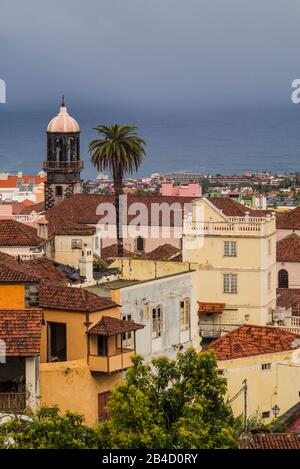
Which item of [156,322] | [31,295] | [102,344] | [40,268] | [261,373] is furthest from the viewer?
[40,268]

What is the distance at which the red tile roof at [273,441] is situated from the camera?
115 ft

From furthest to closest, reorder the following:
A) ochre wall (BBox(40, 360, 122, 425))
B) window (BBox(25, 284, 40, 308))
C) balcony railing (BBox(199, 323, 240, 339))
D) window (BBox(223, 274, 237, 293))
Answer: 1. window (BBox(223, 274, 237, 293))
2. balcony railing (BBox(199, 323, 240, 339))
3. window (BBox(25, 284, 40, 308))
4. ochre wall (BBox(40, 360, 122, 425))

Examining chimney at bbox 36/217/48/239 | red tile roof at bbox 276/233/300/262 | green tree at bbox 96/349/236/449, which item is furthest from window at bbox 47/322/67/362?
→ red tile roof at bbox 276/233/300/262

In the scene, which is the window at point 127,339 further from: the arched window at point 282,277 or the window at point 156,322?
the arched window at point 282,277

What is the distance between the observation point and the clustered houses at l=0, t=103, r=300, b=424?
39.8 m

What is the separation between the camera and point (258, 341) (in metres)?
50.6

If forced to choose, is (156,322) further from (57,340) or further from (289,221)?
(289,221)

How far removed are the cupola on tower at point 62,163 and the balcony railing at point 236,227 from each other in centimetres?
4453

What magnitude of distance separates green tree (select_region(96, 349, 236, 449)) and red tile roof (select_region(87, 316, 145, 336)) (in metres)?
3.61

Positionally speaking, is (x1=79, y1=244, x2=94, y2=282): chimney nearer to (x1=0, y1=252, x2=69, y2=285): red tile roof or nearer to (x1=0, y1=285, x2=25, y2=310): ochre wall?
(x1=0, y1=252, x2=69, y2=285): red tile roof

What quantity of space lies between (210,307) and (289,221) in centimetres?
2047

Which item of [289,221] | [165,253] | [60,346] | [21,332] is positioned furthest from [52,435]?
[289,221]

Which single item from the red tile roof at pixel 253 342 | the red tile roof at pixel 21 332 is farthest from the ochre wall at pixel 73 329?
the red tile roof at pixel 253 342

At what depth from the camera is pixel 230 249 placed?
6200 centimetres
